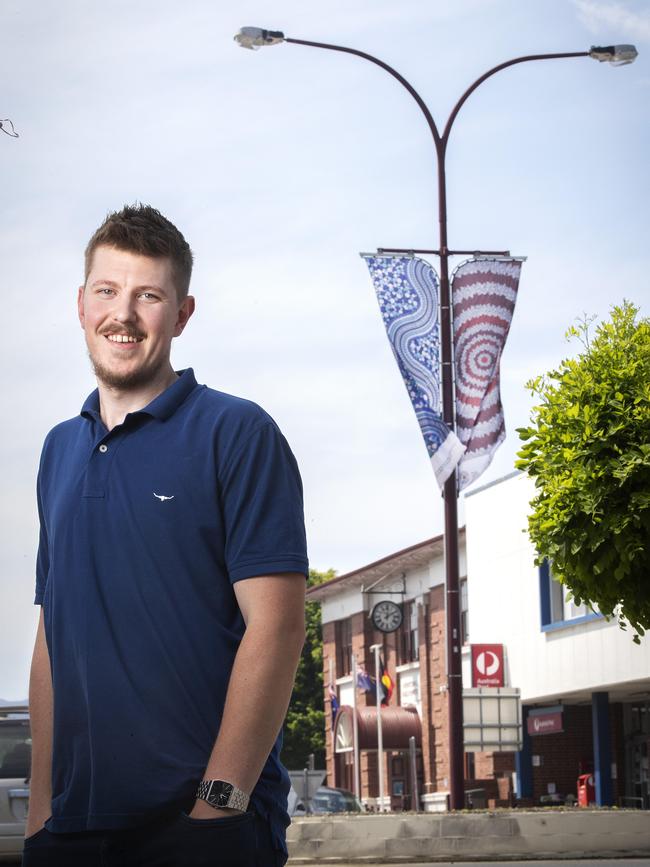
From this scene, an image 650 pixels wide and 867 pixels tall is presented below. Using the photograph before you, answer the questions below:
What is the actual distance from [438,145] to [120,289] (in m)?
19.9

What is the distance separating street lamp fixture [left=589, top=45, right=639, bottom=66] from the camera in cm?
2442

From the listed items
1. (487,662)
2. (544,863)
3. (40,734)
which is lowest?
(544,863)

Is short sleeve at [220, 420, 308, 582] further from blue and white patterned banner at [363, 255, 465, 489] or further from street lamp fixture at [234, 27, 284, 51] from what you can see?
street lamp fixture at [234, 27, 284, 51]

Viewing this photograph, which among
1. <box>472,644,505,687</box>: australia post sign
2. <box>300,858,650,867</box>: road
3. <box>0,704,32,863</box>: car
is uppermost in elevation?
<box>472,644,505,687</box>: australia post sign

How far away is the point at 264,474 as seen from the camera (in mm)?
3166

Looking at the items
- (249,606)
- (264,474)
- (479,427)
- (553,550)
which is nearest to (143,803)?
(249,606)

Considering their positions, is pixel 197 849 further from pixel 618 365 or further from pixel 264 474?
pixel 618 365

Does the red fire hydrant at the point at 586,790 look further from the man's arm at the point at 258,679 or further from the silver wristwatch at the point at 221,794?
the silver wristwatch at the point at 221,794

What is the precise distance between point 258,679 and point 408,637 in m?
51.7

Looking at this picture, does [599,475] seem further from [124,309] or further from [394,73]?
[124,309]

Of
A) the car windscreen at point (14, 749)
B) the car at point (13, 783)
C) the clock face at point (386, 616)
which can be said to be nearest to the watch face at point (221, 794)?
the car at point (13, 783)

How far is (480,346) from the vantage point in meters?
21.3

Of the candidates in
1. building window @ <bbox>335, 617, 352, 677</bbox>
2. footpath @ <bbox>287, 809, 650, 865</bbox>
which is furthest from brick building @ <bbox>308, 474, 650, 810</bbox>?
footpath @ <bbox>287, 809, 650, 865</bbox>

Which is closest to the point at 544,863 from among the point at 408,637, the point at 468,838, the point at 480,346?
the point at 468,838
